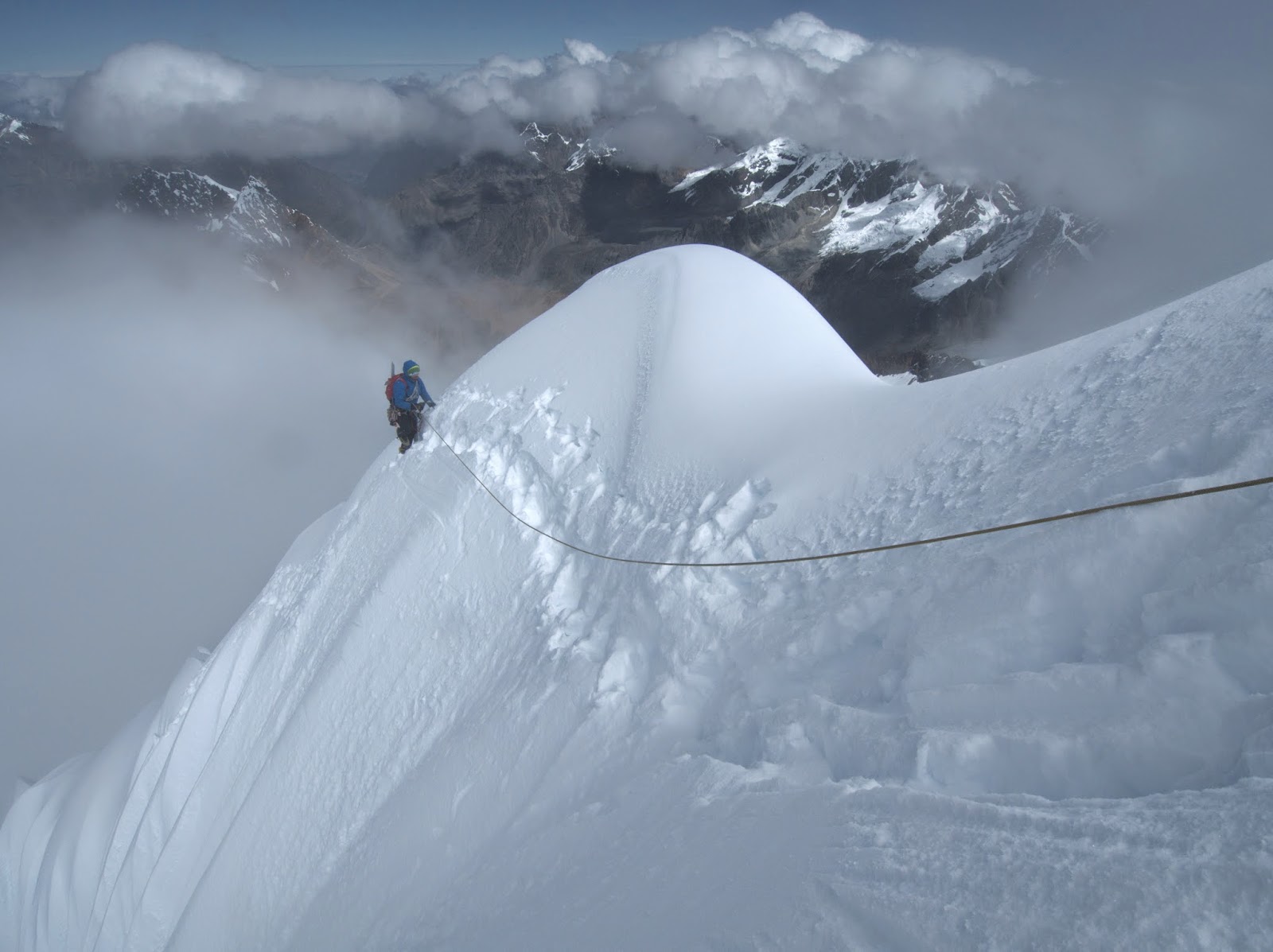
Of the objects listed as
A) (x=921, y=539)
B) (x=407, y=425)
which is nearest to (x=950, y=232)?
(x=407, y=425)

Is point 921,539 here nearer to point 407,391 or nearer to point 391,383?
point 407,391

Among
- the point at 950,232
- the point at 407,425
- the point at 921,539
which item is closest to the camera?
the point at 921,539

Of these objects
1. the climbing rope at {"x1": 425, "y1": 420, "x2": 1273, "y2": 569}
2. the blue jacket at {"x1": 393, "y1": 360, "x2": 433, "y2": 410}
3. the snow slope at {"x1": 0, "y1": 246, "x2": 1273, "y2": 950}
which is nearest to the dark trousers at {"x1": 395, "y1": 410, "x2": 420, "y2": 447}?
the blue jacket at {"x1": 393, "y1": 360, "x2": 433, "y2": 410}

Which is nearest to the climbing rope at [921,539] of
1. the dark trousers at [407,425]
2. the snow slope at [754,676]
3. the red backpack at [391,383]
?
the snow slope at [754,676]

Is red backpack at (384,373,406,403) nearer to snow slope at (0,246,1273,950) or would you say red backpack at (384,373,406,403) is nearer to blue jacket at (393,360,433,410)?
blue jacket at (393,360,433,410)

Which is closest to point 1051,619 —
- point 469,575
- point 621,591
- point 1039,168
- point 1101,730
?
point 1101,730

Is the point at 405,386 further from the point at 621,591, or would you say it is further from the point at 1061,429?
the point at 1061,429
